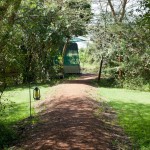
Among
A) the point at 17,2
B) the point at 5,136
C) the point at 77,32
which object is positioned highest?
the point at 77,32

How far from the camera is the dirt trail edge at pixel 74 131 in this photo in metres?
9.34

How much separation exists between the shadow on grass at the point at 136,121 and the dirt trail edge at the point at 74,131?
0.41 metres

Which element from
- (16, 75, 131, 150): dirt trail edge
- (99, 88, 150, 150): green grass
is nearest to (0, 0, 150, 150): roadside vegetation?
(99, 88, 150, 150): green grass

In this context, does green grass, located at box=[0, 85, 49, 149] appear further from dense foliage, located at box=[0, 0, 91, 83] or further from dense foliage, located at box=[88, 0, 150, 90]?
dense foliage, located at box=[88, 0, 150, 90]

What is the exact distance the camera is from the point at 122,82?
30078 millimetres

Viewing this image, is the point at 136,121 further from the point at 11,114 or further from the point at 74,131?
the point at 11,114

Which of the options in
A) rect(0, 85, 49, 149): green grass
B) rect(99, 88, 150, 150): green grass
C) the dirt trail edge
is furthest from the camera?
rect(0, 85, 49, 149): green grass

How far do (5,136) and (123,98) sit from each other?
1200cm

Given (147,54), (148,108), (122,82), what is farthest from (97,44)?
(148,108)

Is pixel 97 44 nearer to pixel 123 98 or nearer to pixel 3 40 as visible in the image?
pixel 123 98

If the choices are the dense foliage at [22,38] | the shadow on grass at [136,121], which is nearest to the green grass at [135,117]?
the shadow on grass at [136,121]

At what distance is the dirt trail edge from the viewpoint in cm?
934

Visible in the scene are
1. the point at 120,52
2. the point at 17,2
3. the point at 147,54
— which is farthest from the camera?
the point at 120,52

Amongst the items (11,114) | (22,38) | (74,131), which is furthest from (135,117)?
(22,38)
